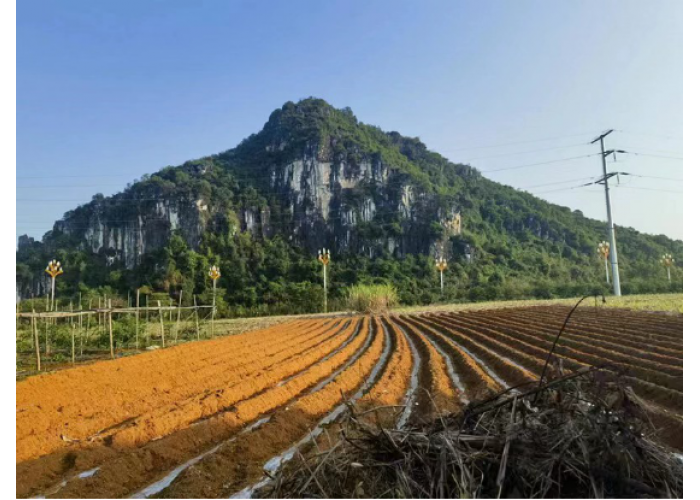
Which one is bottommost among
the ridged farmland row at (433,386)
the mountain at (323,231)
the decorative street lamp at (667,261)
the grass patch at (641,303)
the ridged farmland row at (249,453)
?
the grass patch at (641,303)

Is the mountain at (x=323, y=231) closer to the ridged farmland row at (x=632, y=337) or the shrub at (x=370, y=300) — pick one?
the shrub at (x=370, y=300)

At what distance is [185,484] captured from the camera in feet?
13.3

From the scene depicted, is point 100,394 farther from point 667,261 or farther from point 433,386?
point 667,261

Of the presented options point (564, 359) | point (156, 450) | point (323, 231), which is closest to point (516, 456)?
point (156, 450)

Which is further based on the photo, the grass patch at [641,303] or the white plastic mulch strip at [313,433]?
the grass patch at [641,303]

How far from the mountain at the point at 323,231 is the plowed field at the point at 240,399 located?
Result: 28.2 metres

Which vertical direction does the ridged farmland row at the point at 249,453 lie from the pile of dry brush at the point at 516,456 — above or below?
below

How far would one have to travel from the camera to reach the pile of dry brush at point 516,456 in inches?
80.7

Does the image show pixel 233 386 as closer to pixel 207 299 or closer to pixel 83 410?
pixel 83 410

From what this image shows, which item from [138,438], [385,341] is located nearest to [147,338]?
Result: [385,341]

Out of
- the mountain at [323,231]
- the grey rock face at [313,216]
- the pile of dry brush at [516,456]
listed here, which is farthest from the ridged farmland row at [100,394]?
the grey rock face at [313,216]

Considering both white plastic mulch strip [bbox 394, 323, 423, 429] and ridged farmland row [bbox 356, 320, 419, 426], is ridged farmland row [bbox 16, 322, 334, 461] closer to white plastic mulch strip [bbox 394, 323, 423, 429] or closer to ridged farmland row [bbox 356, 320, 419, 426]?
ridged farmland row [bbox 356, 320, 419, 426]

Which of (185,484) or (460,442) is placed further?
(185,484)

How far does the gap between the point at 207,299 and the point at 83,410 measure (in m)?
36.8
